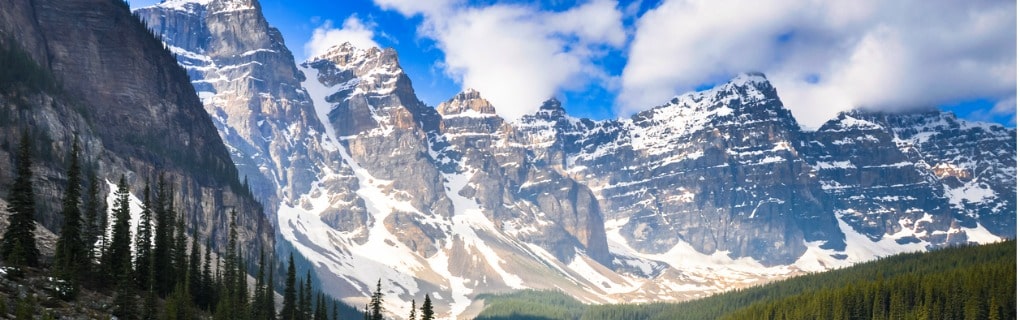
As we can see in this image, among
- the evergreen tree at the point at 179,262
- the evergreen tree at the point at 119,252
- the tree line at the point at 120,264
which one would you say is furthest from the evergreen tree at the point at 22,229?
the evergreen tree at the point at 179,262

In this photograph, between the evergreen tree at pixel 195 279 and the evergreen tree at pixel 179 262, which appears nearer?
the evergreen tree at pixel 179 262

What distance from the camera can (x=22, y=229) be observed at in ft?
340

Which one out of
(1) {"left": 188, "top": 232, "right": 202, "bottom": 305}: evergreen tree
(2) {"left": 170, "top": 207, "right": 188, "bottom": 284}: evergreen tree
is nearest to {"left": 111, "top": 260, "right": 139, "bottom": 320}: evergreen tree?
(2) {"left": 170, "top": 207, "right": 188, "bottom": 284}: evergreen tree

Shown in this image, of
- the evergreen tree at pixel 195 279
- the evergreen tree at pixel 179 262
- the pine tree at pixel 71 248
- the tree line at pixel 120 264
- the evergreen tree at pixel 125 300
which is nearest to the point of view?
the pine tree at pixel 71 248

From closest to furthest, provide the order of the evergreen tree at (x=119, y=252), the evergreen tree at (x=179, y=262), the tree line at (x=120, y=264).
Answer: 1. the tree line at (x=120, y=264)
2. the evergreen tree at (x=119, y=252)
3. the evergreen tree at (x=179, y=262)

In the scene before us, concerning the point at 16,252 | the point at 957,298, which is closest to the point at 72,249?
the point at 16,252

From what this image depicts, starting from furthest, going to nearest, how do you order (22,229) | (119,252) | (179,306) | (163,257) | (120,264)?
(163,257) → (119,252) → (120,264) → (179,306) → (22,229)

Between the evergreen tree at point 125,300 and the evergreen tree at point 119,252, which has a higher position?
the evergreen tree at point 119,252

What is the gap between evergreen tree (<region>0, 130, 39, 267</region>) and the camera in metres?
98.7

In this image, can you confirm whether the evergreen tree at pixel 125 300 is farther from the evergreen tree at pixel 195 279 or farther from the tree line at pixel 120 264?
the evergreen tree at pixel 195 279

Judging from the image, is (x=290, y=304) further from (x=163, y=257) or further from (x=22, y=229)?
(x=22, y=229)

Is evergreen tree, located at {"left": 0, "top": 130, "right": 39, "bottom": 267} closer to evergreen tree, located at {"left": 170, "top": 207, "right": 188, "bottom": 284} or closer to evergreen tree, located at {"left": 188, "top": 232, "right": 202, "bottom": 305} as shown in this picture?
evergreen tree, located at {"left": 170, "top": 207, "right": 188, "bottom": 284}

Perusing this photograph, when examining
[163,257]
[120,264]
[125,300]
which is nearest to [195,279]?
[163,257]

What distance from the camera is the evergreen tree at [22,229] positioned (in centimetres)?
9871
